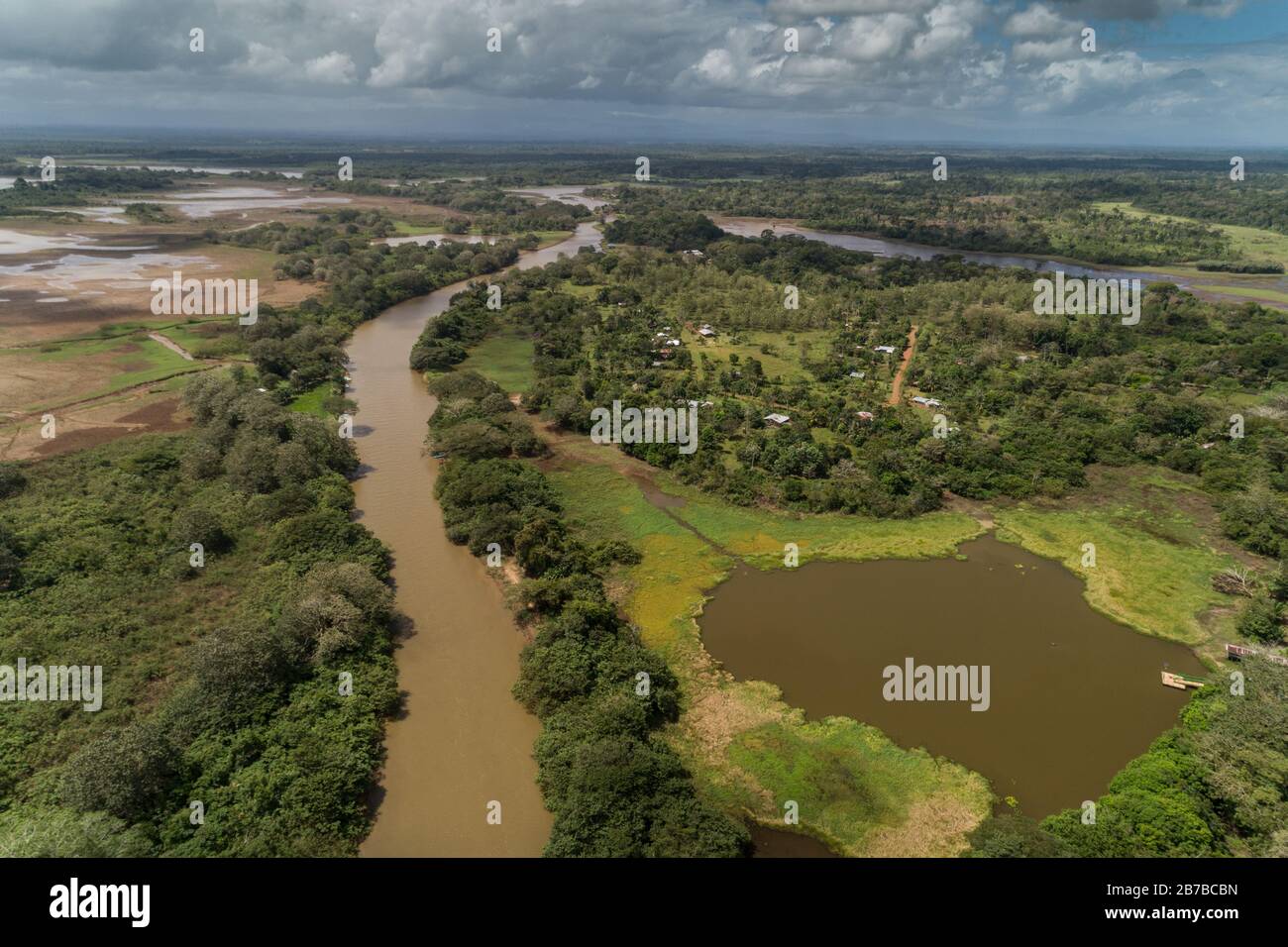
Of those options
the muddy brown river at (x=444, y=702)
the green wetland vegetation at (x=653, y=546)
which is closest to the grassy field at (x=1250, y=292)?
the green wetland vegetation at (x=653, y=546)

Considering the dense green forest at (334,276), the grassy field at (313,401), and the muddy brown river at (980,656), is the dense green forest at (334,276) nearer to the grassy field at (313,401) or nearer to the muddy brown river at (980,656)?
the grassy field at (313,401)

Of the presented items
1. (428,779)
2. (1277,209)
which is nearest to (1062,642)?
(428,779)

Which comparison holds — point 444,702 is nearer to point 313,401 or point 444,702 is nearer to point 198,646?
point 198,646

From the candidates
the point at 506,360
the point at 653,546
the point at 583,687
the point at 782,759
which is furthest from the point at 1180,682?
the point at 506,360

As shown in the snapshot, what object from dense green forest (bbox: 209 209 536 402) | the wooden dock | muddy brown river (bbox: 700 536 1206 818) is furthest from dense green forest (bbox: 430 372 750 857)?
dense green forest (bbox: 209 209 536 402)

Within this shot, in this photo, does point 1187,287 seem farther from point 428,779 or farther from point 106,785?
point 106,785

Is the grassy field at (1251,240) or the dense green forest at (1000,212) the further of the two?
the dense green forest at (1000,212)

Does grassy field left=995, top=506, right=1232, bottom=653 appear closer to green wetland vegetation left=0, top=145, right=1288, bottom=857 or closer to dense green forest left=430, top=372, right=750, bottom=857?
green wetland vegetation left=0, top=145, right=1288, bottom=857
